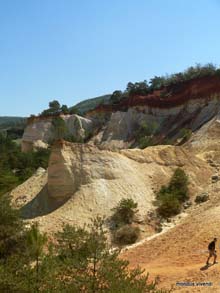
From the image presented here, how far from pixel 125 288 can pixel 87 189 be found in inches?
625

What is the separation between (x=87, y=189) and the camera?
26.6 metres

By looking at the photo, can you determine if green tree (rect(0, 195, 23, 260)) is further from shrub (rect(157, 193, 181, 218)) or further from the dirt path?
shrub (rect(157, 193, 181, 218))

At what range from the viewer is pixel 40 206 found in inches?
1061

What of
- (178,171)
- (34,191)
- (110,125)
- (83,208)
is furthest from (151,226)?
(110,125)

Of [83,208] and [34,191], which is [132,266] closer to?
[83,208]

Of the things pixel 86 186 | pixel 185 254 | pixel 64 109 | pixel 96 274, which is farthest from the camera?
pixel 64 109

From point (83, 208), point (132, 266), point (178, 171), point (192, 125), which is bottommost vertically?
point (132, 266)

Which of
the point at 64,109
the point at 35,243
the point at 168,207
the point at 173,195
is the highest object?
the point at 64,109

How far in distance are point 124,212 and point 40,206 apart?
16.5 ft

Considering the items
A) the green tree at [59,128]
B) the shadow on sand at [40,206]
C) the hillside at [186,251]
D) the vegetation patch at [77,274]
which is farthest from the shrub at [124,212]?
the green tree at [59,128]

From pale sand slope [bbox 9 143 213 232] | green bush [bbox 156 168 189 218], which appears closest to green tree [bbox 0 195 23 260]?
pale sand slope [bbox 9 143 213 232]

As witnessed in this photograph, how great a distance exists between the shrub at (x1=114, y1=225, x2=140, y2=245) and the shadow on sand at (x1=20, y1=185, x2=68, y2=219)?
157 inches

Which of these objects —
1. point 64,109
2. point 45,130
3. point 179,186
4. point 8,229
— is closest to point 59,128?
point 45,130

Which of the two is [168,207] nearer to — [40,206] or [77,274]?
[40,206]
